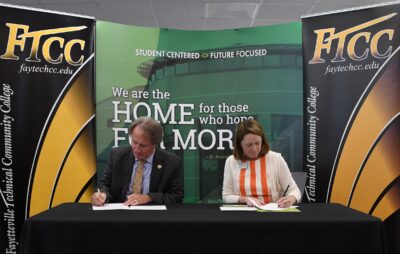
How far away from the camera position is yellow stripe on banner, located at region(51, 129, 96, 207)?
134 inches

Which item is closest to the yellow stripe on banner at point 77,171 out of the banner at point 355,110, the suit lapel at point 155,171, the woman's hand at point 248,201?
the suit lapel at point 155,171

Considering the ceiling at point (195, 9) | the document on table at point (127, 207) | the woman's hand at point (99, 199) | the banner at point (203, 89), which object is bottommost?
the document on table at point (127, 207)

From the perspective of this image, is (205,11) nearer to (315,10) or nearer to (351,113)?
(315,10)

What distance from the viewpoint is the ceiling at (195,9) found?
4.78 m

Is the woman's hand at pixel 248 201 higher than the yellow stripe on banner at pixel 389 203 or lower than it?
higher

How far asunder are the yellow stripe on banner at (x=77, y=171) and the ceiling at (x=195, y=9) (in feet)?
6.64

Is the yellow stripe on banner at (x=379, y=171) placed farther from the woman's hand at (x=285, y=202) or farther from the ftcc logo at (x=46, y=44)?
the ftcc logo at (x=46, y=44)

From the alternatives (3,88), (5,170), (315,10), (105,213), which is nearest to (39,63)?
(3,88)

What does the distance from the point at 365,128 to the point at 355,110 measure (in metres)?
0.16

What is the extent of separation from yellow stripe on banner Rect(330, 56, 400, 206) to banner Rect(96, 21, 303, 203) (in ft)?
1.42

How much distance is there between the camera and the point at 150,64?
12.1 ft

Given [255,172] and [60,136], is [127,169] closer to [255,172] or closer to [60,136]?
[255,172]
